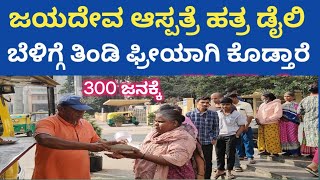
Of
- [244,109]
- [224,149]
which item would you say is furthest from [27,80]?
[244,109]

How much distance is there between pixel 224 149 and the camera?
5566 millimetres

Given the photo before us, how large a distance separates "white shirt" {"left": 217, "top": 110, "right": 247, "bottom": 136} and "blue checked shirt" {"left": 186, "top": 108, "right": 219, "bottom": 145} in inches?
19.5

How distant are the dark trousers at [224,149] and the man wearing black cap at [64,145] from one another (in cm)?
299

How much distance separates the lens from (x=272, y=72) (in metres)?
3.49

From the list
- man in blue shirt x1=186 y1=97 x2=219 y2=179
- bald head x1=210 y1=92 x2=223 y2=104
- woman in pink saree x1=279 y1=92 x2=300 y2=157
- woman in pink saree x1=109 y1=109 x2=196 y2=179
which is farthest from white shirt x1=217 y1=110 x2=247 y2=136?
woman in pink saree x1=109 y1=109 x2=196 y2=179

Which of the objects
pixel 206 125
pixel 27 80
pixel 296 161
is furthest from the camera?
pixel 296 161

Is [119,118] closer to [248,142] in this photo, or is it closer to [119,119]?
[119,119]

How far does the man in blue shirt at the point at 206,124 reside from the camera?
498 cm

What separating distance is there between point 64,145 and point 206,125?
8.86 feet

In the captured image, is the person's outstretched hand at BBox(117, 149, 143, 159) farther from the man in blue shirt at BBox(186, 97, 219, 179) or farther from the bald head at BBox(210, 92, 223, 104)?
the bald head at BBox(210, 92, 223, 104)

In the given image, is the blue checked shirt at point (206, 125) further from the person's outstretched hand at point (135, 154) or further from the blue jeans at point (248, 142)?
the person's outstretched hand at point (135, 154)

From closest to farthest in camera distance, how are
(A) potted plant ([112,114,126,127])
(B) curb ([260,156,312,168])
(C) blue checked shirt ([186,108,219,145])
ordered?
1. (C) blue checked shirt ([186,108,219,145])
2. (B) curb ([260,156,312,168])
3. (A) potted plant ([112,114,126,127])

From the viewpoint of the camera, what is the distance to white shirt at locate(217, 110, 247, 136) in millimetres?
5512

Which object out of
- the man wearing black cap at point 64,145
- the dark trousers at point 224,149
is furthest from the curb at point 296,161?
the man wearing black cap at point 64,145
